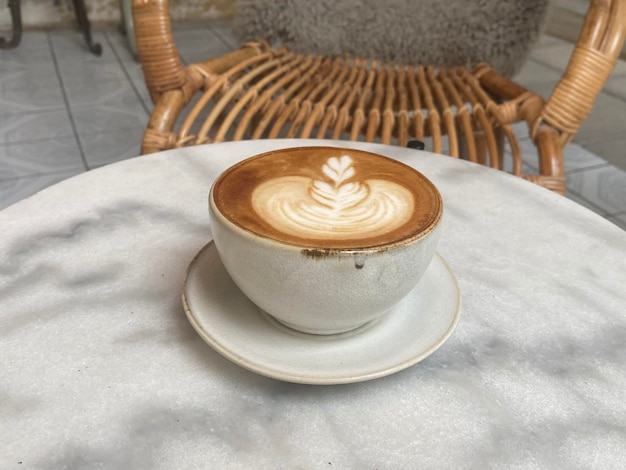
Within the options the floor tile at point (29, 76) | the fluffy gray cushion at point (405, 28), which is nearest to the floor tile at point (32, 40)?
the floor tile at point (29, 76)

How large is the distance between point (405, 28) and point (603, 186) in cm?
58

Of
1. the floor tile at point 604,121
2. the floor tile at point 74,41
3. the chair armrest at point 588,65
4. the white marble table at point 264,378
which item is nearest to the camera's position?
the white marble table at point 264,378

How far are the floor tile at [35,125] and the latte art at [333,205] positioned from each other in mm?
1166

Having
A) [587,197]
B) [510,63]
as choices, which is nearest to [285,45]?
[510,63]

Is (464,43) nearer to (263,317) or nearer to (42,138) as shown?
(263,317)

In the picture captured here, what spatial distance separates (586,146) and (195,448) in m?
1.36

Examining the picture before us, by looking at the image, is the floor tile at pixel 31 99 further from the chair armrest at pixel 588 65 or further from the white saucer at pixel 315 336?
the white saucer at pixel 315 336

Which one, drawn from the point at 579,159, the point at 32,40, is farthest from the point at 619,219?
the point at 32,40

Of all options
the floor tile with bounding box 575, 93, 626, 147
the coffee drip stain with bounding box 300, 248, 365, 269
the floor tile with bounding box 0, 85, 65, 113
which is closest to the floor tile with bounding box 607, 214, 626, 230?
the floor tile with bounding box 575, 93, 626, 147

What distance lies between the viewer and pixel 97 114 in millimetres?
1445

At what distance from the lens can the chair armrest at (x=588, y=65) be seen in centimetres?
65

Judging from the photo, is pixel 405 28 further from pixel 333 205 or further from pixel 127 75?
pixel 127 75

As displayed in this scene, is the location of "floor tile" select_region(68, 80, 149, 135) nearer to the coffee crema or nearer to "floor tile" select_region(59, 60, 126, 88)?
"floor tile" select_region(59, 60, 126, 88)

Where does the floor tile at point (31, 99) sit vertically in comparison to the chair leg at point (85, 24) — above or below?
below
